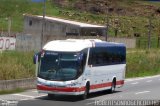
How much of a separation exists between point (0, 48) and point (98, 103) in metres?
22.9

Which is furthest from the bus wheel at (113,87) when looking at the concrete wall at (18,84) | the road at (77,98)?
the concrete wall at (18,84)

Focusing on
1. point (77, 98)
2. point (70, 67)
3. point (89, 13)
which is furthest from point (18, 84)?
point (89, 13)

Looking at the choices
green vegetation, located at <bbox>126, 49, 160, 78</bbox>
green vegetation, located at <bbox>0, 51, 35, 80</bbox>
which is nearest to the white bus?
green vegetation, located at <bbox>0, 51, 35, 80</bbox>

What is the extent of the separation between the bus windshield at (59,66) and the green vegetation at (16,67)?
4323 mm

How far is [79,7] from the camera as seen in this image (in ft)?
408

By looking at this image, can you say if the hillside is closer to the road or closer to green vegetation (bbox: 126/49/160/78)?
green vegetation (bbox: 126/49/160/78)

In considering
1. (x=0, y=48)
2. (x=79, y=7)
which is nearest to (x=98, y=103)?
(x=0, y=48)

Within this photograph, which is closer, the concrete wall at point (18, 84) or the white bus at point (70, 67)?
the white bus at point (70, 67)

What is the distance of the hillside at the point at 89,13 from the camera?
104m

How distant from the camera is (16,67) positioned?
2906 centimetres

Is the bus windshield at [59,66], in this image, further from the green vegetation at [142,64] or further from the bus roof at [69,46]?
the green vegetation at [142,64]

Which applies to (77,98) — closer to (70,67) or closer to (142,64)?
(70,67)

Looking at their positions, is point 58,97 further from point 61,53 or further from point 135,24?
point 135,24

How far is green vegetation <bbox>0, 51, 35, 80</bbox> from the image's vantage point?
91.7ft
